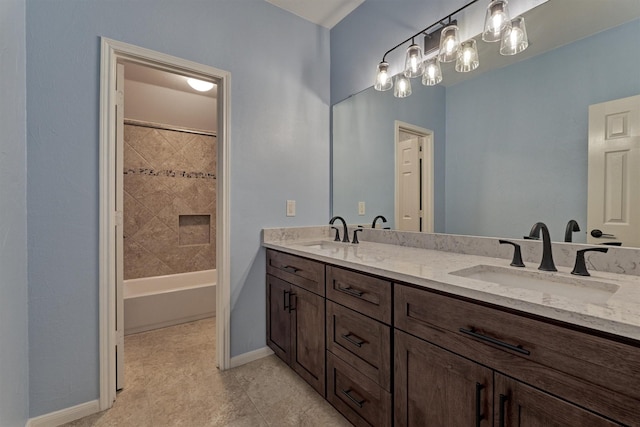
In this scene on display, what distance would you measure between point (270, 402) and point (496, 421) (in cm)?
120

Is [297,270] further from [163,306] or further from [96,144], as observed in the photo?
[163,306]

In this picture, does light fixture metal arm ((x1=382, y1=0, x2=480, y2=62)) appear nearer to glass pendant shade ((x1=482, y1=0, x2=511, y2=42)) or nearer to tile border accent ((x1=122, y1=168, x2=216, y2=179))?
glass pendant shade ((x1=482, y1=0, x2=511, y2=42))

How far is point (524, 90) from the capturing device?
1.36 m

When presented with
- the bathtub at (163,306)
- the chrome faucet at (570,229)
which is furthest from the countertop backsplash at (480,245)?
the bathtub at (163,306)

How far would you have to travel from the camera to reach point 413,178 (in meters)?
1.87

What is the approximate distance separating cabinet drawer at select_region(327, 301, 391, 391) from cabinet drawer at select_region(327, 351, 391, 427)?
0.04 meters

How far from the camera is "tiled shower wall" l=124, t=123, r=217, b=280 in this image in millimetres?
3215

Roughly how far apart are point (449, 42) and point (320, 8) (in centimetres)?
115

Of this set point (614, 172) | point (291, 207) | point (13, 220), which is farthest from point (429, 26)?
point (13, 220)

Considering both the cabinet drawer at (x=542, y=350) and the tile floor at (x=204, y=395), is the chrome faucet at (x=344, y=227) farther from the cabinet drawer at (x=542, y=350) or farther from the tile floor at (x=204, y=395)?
the cabinet drawer at (x=542, y=350)

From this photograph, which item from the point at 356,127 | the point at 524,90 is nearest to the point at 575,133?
the point at 524,90

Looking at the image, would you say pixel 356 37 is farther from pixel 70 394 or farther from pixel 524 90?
pixel 70 394

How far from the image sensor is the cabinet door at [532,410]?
27.0 inches

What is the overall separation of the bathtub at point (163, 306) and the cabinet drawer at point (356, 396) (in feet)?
5.76
